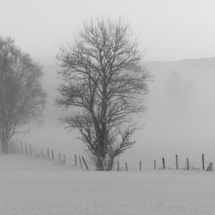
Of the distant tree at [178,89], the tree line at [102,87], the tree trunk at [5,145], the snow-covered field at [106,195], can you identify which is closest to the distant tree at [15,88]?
the tree trunk at [5,145]

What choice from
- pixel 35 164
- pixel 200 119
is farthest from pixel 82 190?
pixel 200 119

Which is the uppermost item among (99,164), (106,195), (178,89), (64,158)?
(178,89)

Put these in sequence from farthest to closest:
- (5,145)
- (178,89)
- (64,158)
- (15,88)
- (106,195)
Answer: (178,89) → (5,145) → (15,88) → (64,158) → (106,195)

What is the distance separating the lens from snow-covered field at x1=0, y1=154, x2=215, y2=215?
10438mm

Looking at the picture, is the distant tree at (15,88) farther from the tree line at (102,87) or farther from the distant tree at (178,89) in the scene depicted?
→ the distant tree at (178,89)

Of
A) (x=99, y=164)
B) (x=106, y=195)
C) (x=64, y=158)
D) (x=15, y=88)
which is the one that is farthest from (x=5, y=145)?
(x=106, y=195)

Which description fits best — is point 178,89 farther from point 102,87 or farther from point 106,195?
point 106,195

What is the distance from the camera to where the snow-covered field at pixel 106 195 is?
10.4 metres

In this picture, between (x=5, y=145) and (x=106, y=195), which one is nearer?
A: (x=106, y=195)

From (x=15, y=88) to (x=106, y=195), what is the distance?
94.5 feet

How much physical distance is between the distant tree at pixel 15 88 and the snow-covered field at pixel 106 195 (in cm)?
2257

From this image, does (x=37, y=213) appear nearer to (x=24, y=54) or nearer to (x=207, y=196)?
(x=207, y=196)

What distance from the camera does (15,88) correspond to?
130 ft

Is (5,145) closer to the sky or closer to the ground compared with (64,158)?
closer to the sky
